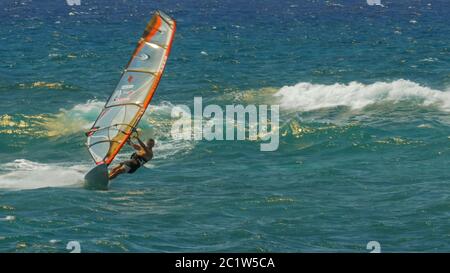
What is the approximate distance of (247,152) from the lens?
32.8m

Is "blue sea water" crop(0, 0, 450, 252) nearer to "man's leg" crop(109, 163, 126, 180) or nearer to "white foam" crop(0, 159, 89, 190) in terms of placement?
"white foam" crop(0, 159, 89, 190)

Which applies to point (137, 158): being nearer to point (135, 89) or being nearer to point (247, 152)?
point (135, 89)

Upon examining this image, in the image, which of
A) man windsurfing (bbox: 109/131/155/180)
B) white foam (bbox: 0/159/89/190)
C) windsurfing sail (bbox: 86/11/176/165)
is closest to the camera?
man windsurfing (bbox: 109/131/155/180)

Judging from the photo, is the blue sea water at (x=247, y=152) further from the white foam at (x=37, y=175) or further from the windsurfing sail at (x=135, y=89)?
the windsurfing sail at (x=135, y=89)

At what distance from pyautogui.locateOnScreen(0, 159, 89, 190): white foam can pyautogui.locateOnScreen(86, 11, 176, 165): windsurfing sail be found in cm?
175

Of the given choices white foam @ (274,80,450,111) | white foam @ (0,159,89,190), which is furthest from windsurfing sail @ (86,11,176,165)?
white foam @ (274,80,450,111)

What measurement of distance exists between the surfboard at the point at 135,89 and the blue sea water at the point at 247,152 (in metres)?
1.47

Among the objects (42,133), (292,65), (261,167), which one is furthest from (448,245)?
(292,65)

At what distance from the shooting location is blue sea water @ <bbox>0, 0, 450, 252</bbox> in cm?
2372

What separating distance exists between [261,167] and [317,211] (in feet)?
17.6

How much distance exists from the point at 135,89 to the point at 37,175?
4429mm

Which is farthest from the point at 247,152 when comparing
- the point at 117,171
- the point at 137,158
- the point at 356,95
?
the point at 356,95

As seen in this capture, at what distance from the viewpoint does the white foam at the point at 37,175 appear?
28.2 metres

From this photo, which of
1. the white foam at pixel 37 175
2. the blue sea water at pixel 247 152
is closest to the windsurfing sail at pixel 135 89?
the blue sea water at pixel 247 152
